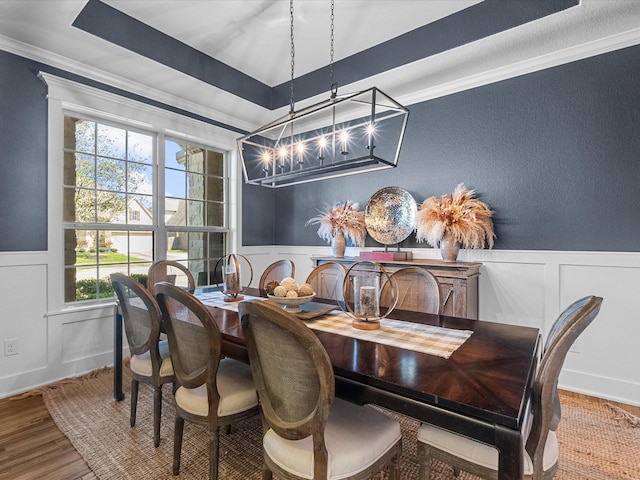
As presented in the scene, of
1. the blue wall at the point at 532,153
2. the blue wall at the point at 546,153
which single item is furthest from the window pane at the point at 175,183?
the blue wall at the point at 546,153

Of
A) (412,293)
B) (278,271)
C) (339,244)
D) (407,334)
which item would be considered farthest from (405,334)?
(339,244)

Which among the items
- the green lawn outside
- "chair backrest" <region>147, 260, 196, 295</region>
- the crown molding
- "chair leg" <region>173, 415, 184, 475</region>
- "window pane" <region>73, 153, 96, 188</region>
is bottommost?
"chair leg" <region>173, 415, 184, 475</region>

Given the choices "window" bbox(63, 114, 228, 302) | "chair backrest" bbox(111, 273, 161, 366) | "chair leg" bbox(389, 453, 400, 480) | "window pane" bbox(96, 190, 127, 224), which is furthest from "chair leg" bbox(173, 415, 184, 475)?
"window pane" bbox(96, 190, 127, 224)

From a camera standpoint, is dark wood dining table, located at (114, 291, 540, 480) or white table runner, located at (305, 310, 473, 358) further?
white table runner, located at (305, 310, 473, 358)

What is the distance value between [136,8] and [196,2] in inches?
19.9

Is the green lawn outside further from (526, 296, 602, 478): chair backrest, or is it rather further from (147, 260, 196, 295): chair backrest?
(526, 296, 602, 478): chair backrest

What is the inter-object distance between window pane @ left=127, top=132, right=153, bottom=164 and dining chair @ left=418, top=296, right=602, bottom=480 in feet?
11.6

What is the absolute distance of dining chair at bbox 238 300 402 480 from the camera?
1.05 meters

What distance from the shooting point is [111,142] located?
10.8ft

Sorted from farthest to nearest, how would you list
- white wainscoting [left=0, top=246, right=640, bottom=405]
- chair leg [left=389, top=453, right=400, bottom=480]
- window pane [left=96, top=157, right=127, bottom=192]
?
window pane [left=96, top=157, right=127, bottom=192] → white wainscoting [left=0, top=246, right=640, bottom=405] → chair leg [left=389, top=453, right=400, bottom=480]

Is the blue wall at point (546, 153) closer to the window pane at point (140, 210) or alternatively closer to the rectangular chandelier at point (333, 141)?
the rectangular chandelier at point (333, 141)

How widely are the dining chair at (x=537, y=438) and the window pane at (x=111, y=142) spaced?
3551 millimetres

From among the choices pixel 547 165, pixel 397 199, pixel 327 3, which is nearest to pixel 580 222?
pixel 547 165

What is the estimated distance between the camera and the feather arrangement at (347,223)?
374 centimetres
